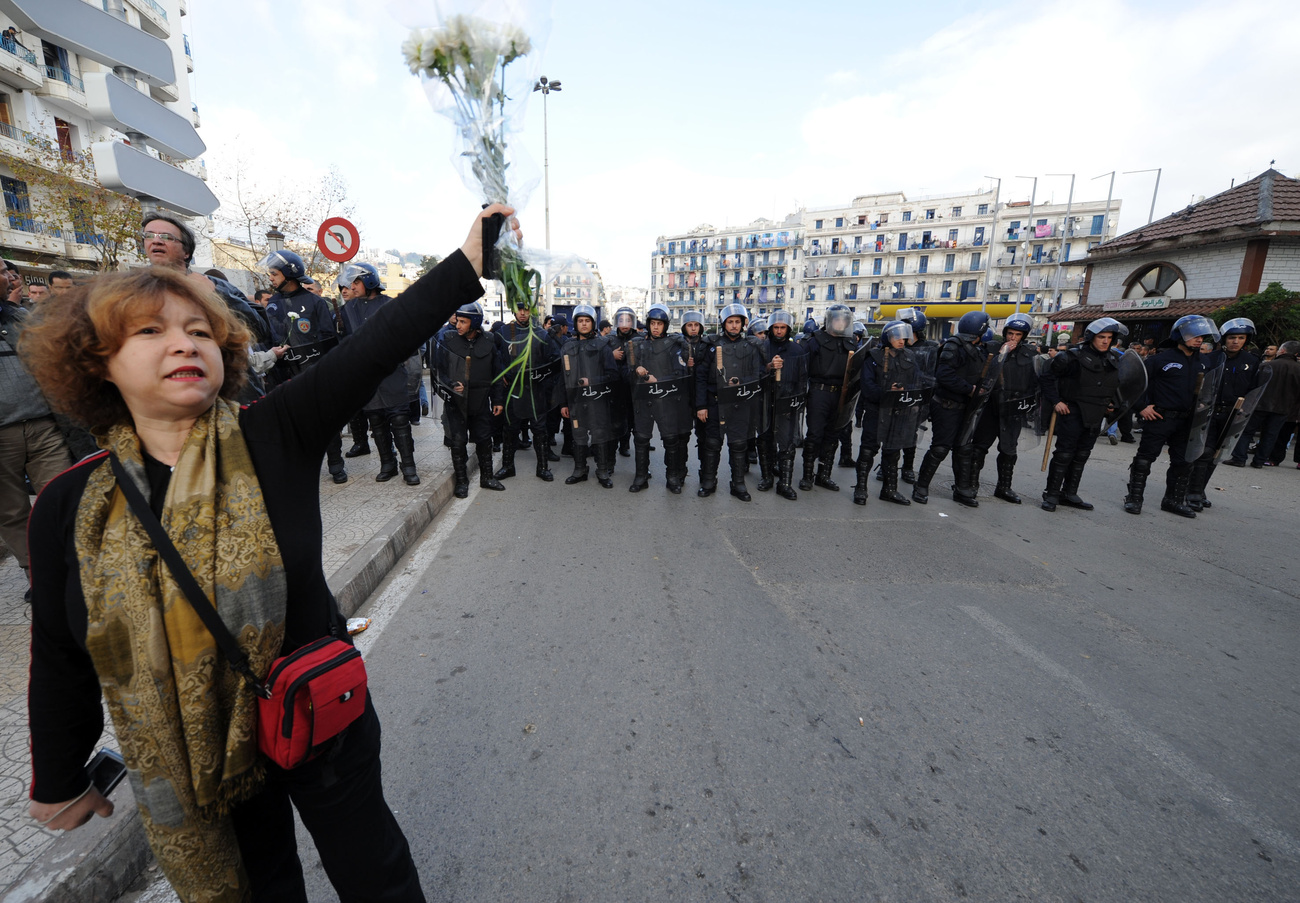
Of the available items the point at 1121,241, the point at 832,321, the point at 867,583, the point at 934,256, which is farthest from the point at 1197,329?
the point at 934,256

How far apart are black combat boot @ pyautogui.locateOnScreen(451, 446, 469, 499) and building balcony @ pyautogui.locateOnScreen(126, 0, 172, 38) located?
36618mm

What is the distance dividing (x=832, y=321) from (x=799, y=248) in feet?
257

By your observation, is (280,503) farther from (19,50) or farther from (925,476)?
(19,50)

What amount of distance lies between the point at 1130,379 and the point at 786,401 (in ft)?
12.8

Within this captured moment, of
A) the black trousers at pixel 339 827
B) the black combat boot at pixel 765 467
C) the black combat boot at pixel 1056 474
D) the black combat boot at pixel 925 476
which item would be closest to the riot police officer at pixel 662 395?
the black combat boot at pixel 765 467

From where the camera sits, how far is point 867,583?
13.9 feet

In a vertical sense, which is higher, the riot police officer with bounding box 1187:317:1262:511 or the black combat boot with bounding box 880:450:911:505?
the riot police officer with bounding box 1187:317:1262:511

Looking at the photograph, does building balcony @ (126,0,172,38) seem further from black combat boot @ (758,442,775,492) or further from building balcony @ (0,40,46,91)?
black combat boot @ (758,442,775,492)

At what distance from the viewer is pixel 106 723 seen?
269cm

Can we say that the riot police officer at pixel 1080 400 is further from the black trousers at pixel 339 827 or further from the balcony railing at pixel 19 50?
the balcony railing at pixel 19 50

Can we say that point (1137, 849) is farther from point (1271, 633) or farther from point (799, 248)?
point (799, 248)

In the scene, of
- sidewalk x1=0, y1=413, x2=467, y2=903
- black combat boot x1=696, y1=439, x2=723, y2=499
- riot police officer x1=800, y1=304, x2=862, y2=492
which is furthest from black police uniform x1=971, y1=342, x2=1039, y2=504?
A: sidewalk x1=0, y1=413, x2=467, y2=903

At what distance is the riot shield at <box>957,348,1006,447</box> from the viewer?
21.0 ft

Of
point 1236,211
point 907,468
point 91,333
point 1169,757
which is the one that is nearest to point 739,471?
point 907,468
